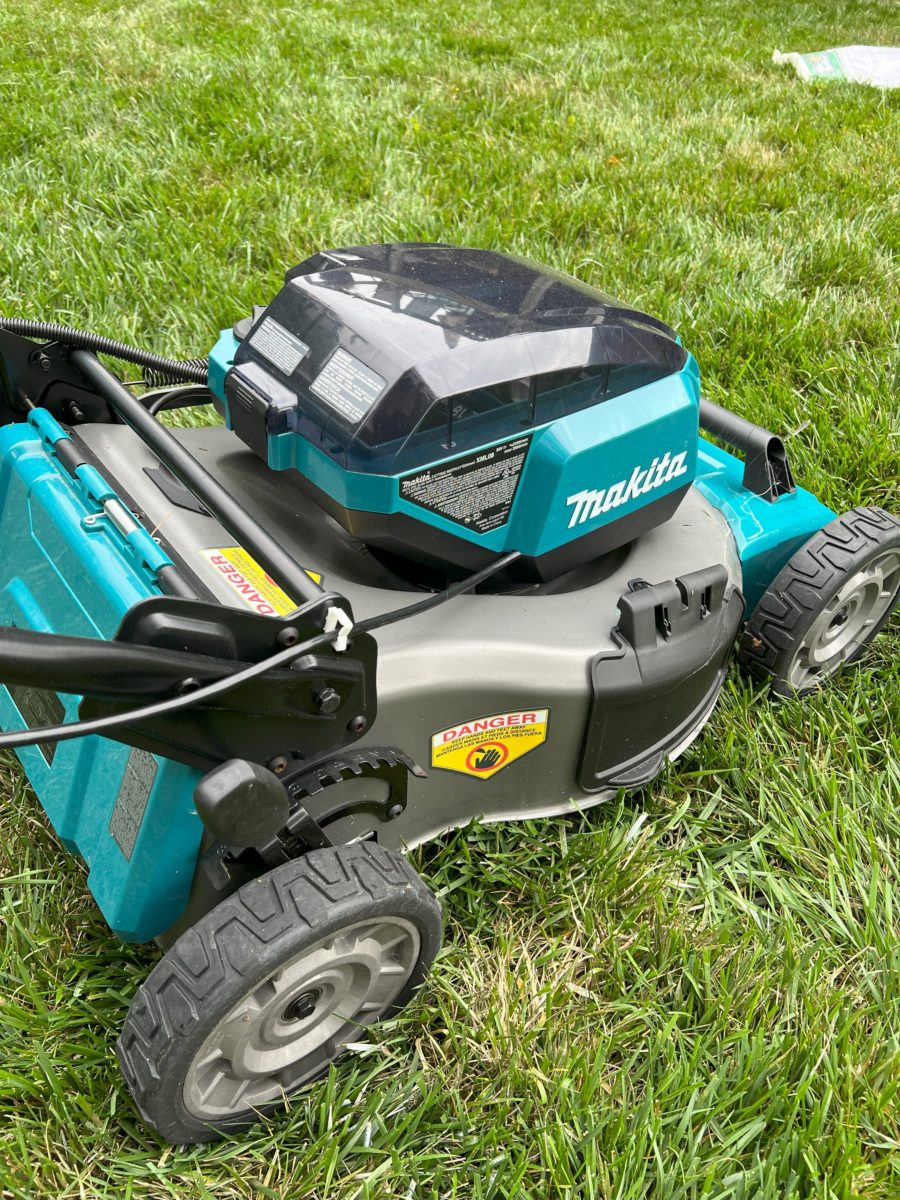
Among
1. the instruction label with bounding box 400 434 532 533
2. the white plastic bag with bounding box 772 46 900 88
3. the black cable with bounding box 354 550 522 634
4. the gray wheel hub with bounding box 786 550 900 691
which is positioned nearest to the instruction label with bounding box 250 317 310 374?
the instruction label with bounding box 400 434 532 533

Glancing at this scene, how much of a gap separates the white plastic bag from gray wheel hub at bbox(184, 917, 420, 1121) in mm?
4937

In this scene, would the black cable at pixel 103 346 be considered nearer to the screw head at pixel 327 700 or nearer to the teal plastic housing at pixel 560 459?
the teal plastic housing at pixel 560 459

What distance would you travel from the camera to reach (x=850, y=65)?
518 cm

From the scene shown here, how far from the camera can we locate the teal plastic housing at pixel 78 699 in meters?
1.16

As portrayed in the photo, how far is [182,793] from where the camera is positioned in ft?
3.71

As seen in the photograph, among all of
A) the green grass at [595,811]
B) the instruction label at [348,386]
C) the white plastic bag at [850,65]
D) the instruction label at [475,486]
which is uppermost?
the white plastic bag at [850,65]

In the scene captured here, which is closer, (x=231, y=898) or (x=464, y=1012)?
(x=231, y=898)

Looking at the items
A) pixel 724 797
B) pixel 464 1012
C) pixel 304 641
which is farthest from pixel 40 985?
Answer: pixel 724 797

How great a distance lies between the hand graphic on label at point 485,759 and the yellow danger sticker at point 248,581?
321 millimetres

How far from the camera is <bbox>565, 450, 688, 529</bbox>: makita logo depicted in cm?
142

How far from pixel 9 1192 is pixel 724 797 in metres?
1.12

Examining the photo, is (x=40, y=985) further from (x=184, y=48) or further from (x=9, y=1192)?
(x=184, y=48)

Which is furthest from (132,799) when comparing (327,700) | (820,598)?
(820,598)

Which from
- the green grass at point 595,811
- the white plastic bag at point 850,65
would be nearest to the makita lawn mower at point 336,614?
the green grass at point 595,811
